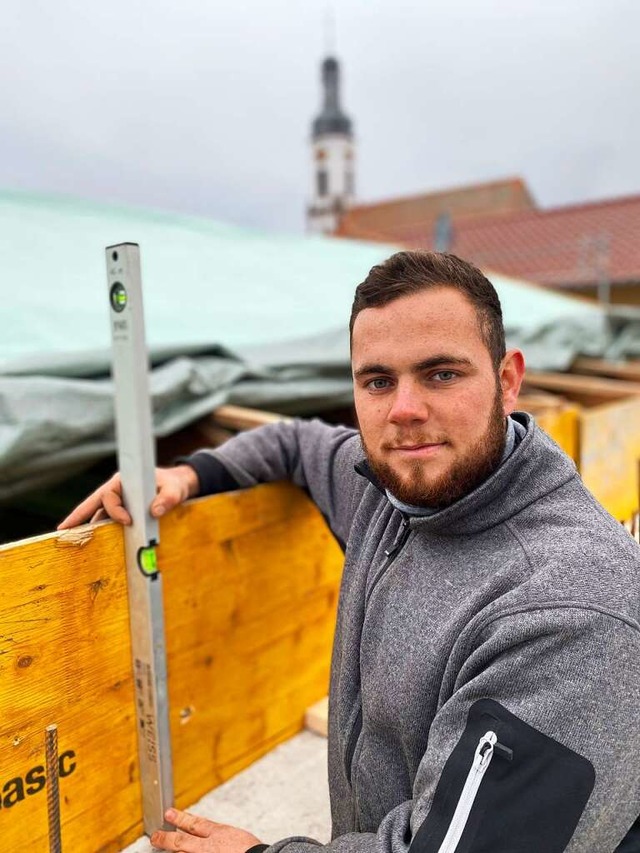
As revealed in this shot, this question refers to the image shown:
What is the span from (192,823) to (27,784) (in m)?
0.42

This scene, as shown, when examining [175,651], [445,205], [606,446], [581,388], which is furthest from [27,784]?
[445,205]

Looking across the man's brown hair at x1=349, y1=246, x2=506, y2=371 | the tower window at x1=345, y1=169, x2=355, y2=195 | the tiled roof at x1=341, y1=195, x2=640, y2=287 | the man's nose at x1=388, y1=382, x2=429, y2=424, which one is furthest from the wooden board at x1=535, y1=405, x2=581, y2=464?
the tower window at x1=345, y1=169, x2=355, y2=195

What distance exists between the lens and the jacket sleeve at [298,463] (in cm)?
199

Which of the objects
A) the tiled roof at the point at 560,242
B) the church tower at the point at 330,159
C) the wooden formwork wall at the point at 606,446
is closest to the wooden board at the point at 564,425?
the wooden formwork wall at the point at 606,446

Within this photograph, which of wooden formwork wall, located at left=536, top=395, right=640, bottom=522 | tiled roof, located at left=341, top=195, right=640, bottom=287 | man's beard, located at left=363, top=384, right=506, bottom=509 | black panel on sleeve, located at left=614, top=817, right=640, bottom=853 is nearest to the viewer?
black panel on sleeve, located at left=614, top=817, right=640, bottom=853

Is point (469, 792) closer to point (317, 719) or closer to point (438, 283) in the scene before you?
point (438, 283)

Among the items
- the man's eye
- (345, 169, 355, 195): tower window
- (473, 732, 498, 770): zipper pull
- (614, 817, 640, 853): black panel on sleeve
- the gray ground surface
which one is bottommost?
the gray ground surface

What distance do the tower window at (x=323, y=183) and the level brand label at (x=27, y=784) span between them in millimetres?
49334

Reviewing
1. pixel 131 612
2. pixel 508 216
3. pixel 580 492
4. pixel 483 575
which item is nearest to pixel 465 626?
pixel 483 575

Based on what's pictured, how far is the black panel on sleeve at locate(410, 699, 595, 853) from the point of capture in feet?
3.47

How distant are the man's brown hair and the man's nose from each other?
19 cm

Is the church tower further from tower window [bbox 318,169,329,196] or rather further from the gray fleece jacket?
the gray fleece jacket

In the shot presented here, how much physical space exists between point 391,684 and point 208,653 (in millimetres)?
947

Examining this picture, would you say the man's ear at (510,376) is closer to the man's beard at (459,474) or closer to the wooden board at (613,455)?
the man's beard at (459,474)
